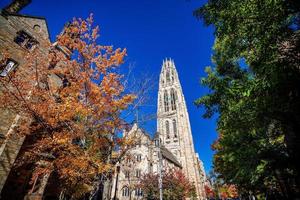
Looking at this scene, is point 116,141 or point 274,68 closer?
point 274,68

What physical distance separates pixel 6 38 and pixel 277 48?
15878 millimetres

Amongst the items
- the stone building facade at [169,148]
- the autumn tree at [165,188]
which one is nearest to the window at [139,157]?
the stone building facade at [169,148]

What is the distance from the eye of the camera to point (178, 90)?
55344 mm

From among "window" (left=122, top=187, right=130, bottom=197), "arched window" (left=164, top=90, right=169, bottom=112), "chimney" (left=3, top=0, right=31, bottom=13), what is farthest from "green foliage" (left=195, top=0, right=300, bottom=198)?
"arched window" (left=164, top=90, right=169, bottom=112)

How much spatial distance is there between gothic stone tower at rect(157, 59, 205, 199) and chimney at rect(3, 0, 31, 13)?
28155 mm

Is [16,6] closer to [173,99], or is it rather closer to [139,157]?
[139,157]

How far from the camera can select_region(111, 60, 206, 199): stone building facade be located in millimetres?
27891

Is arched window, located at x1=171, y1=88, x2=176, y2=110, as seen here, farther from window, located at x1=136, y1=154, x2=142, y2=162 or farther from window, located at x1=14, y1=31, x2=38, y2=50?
window, located at x1=14, y1=31, x2=38, y2=50

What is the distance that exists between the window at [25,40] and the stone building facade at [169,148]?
1441 centimetres

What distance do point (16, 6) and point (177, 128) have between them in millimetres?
42509

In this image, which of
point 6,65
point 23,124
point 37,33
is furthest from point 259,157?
point 37,33

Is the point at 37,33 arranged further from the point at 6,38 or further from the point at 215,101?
the point at 215,101

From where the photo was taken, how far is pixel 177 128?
4712 centimetres

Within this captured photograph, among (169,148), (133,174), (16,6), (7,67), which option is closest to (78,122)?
(7,67)
